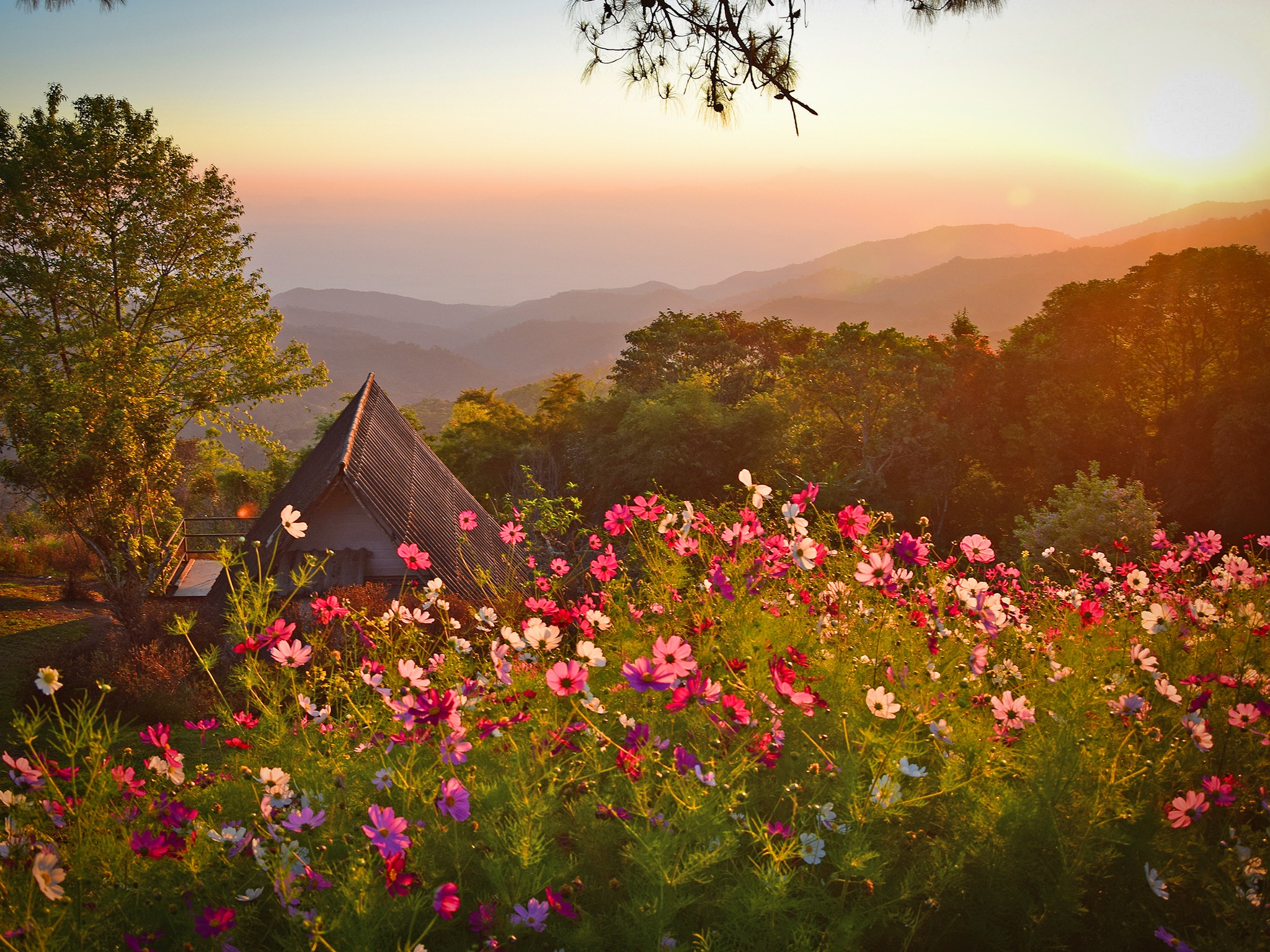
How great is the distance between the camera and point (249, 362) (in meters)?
20.0

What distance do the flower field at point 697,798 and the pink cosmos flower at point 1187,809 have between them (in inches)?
0.5

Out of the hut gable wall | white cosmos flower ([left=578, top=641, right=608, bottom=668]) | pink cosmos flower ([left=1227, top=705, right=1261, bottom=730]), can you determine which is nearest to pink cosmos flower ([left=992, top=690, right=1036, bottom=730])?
pink cosmos flower ([left=1227, top=705, right=1261, bottom=730])

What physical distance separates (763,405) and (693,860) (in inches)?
895

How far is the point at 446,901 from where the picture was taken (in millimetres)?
1718

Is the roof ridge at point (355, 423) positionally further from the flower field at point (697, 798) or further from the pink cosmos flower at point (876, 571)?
the pink cosmos flower at point (876, 571)

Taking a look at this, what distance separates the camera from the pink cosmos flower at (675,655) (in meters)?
2.03

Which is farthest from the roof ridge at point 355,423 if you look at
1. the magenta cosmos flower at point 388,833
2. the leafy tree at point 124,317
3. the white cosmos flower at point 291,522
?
the magenta cosmos flower at point 388,833

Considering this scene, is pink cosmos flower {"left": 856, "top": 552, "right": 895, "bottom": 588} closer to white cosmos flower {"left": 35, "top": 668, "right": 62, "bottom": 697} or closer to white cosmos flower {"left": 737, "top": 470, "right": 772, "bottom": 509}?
white cosmos flower {"left": 737, "top": 470, "right": 772, "bottom": 509}

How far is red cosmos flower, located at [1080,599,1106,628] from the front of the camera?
3.23 meters

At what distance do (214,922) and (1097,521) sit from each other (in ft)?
52.6

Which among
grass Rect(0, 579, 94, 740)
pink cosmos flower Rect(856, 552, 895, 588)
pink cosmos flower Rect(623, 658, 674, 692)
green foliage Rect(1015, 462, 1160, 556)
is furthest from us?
green foliage Rect(1015, 462, 1160, 556)

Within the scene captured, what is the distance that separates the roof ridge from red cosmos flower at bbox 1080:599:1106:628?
924 cm

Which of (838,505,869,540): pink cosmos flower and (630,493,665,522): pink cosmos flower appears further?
(630,493,665,522): pink cosmos flower

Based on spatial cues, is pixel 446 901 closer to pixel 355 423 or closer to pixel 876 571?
pixel 876 571
